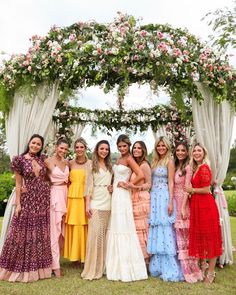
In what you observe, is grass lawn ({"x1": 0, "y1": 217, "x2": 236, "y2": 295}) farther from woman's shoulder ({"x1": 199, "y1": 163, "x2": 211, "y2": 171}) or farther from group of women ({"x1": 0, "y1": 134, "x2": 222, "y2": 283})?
woman's shoulder ({"x1": 199, "y1": 163, "x2": 211, "y2": 171})

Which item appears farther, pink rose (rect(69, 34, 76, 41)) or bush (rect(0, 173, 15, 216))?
bush (rect(0, 173, 15, 216))

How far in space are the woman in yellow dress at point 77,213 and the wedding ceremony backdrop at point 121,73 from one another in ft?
2.71

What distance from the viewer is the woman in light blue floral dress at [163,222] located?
17.8 feet

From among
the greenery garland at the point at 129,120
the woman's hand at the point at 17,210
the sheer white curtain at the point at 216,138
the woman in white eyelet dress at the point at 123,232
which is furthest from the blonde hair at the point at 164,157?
the greenery garland at the point at 129,120

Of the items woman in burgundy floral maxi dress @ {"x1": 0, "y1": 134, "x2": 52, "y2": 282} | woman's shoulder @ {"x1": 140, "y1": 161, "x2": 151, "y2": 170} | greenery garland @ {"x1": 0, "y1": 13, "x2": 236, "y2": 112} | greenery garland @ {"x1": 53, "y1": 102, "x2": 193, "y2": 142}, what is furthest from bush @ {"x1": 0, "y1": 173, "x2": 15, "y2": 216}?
woman's shoulder @ {"x1": 140, "y1": 161, "x2": 151, "y2": 170}

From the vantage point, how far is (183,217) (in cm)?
550

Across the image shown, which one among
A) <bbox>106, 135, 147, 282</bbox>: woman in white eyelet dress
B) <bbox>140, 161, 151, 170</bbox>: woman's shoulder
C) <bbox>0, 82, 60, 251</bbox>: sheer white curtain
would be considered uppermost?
<bbox>0, 82, 60, 251</bbox>: sheer white curtain

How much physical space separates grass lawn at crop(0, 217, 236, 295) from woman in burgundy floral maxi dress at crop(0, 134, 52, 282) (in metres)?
0.22

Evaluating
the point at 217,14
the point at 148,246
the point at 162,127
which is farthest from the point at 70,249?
the point at 217,14

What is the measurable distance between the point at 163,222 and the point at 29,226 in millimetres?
1910

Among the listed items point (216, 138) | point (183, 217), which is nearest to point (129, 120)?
point (216, 138)

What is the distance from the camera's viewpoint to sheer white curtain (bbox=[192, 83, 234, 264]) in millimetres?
6238

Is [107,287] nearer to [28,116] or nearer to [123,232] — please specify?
[123,232]

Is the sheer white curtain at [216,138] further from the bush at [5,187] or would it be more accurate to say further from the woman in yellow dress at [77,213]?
the bush at [5,187]
